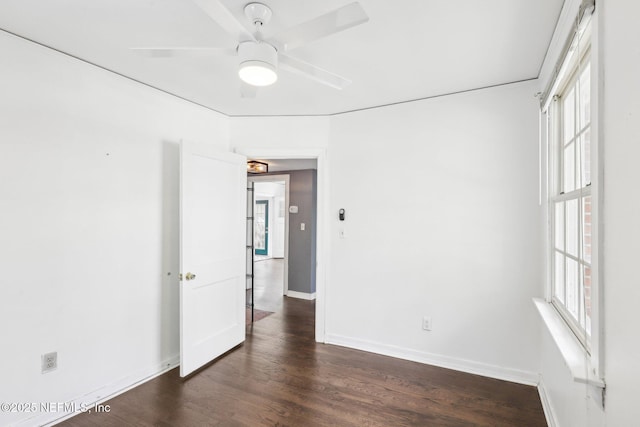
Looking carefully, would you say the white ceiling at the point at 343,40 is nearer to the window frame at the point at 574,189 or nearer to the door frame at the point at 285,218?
the window frame at the point at 574,189

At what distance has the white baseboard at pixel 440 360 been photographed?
101 inches

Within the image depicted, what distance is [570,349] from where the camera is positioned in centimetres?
151

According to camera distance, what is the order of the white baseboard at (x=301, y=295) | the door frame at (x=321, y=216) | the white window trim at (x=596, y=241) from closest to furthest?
1. the white window trim at (x=596, y=241)
2. the door frame at (x=321, y=216)
3. the white baseboard at (x=301, y=295)

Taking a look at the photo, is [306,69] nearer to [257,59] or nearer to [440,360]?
[257,59]

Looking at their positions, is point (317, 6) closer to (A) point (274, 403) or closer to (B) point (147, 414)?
(A) point (274, 403)

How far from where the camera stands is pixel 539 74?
2.40 meters

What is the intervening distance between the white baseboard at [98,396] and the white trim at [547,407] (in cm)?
294

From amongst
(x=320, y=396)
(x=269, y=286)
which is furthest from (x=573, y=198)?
(x=269, y=286)

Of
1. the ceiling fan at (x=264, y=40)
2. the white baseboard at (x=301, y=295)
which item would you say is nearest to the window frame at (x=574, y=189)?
the ceiling fan at (x=264, y=40)

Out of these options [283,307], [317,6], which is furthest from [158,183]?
[283,307]

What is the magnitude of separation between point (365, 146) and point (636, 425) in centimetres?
275

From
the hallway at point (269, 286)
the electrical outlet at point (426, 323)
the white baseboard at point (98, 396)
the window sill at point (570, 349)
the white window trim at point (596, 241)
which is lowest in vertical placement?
the hallway at point (269, 286)

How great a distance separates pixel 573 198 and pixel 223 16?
201 cm

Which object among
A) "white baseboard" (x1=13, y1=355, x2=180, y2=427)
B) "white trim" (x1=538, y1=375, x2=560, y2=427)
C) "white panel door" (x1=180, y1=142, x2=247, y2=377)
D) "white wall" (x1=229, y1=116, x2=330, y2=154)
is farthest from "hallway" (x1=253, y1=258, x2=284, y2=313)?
"white trim" (x1=538, y1=375, x2=560, y2=427)
